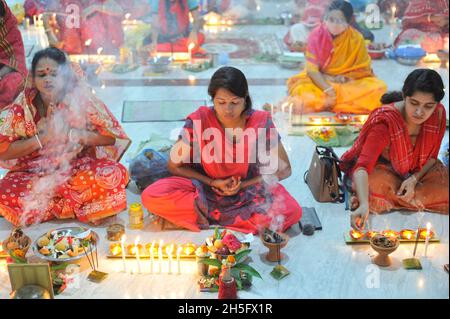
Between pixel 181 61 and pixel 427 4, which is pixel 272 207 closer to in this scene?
pixel 181 61

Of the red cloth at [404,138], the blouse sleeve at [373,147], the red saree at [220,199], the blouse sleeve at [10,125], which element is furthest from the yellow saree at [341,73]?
the blouse sleeve at [10,125]

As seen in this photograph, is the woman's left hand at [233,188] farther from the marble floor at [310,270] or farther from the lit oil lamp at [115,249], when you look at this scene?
the lit oil lamp at [115,249]

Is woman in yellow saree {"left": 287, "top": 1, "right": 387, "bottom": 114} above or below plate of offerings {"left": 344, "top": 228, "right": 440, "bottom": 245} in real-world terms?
above

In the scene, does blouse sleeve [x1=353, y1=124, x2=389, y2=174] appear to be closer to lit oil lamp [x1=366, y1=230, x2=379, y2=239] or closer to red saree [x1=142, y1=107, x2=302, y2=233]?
lit oil lamp [x1=366, y1=230, x2=379, y2=239]

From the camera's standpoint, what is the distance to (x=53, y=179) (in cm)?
409

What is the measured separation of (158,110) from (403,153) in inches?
111

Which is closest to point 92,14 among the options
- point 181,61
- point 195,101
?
point 181,61

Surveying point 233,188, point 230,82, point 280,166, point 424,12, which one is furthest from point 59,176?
point 424,12

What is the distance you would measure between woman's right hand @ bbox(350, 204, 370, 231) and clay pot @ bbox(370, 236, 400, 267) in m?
0.17

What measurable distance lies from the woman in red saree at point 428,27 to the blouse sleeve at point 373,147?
4.37 meters

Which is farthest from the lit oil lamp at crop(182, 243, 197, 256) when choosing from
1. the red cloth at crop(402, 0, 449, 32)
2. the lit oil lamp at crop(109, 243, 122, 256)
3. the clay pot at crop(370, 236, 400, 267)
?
the red cloth at crop(402, 0, 449, 32)

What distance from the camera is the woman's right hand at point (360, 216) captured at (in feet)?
12.5

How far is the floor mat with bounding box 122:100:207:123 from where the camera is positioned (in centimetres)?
596

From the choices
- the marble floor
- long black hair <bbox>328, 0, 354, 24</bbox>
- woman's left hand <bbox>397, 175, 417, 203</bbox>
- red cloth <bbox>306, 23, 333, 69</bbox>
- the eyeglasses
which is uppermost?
long black hair <bbox>328, 0, 354, 24</bbox>
